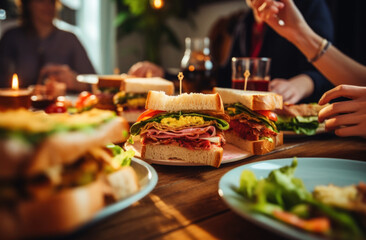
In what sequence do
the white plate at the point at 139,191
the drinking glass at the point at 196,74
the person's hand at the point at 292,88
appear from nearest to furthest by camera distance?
the white plate at the point at 139,191
the person's hand at the point at 292,88
the drinking glass at the point at 196,74

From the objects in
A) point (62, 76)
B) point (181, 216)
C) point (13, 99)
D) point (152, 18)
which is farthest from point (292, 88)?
point (152, 18)

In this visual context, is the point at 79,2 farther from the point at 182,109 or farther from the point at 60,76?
the point at 182,109

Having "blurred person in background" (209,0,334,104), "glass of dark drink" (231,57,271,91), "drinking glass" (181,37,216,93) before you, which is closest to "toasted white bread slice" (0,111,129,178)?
"glass of dark drink" (231,57,271,91)

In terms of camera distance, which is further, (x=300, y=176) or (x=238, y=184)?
(x=300, y=176)

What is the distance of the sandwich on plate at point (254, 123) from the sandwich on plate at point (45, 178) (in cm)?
109

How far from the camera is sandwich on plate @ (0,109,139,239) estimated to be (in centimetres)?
60

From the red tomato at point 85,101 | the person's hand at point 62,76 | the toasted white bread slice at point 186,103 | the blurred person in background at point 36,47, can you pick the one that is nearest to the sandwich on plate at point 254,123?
the toasted white bread slice at point 186,103

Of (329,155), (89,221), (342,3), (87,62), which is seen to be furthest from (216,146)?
(87,62)

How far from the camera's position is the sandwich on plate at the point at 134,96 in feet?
9.05

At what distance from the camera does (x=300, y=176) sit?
3.72ft

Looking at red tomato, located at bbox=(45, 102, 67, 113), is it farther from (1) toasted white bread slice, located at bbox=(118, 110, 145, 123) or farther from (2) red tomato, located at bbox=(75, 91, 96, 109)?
(1) toasted white bread slice, located at bbox=(118, 110, 145, 123)

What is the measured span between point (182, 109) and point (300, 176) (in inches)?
27.1

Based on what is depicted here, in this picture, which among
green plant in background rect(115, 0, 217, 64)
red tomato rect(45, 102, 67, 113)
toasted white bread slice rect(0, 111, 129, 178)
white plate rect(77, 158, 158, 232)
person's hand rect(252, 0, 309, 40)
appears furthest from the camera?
green plant in background rect(115, 0, 217, 64)

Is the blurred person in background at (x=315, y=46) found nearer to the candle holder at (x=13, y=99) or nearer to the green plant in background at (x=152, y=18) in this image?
the candle holder at (x=13, y=99)
